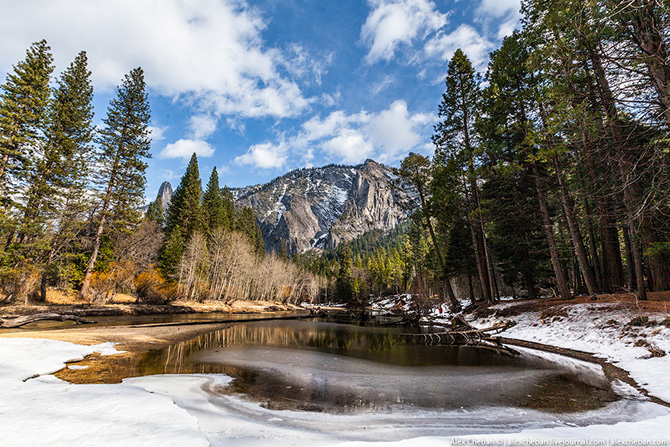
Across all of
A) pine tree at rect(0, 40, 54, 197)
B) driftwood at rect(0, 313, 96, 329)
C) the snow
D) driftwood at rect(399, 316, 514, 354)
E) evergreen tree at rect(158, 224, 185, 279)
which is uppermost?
pine tree at rect(0, 40, 54, 197)

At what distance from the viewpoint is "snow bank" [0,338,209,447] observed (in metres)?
3.10

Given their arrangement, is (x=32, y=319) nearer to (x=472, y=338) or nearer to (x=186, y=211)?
(x=472, y=338)

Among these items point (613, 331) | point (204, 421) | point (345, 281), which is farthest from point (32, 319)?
point (345, 281)

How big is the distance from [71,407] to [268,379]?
164 inches

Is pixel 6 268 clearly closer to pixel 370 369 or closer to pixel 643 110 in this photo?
pixel 370 369

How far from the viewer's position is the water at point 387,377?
5.58 metres

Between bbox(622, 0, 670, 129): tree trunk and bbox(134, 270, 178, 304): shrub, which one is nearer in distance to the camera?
bbox(622, 0, 670, 129): tree trunk

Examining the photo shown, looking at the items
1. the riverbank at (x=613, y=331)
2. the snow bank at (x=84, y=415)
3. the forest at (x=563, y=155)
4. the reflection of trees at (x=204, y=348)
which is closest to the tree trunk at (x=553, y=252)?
the forest at (x=563, y=155)

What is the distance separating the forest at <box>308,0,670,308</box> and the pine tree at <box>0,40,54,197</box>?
25.7 m

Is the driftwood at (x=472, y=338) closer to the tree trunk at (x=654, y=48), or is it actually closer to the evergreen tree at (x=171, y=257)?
the tree trunk at (x=654, y=48)

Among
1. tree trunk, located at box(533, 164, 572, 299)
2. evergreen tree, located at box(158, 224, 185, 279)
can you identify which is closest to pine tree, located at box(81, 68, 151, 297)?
evergreen tree, located at box(158, 224, 185, 279)

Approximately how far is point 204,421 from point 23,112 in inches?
954

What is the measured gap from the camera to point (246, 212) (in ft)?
194

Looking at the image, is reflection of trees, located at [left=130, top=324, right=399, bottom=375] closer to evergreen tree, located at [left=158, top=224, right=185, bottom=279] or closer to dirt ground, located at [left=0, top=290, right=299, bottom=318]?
dirt ground, located at [left=0, top=290, right=299, bottom=318]
